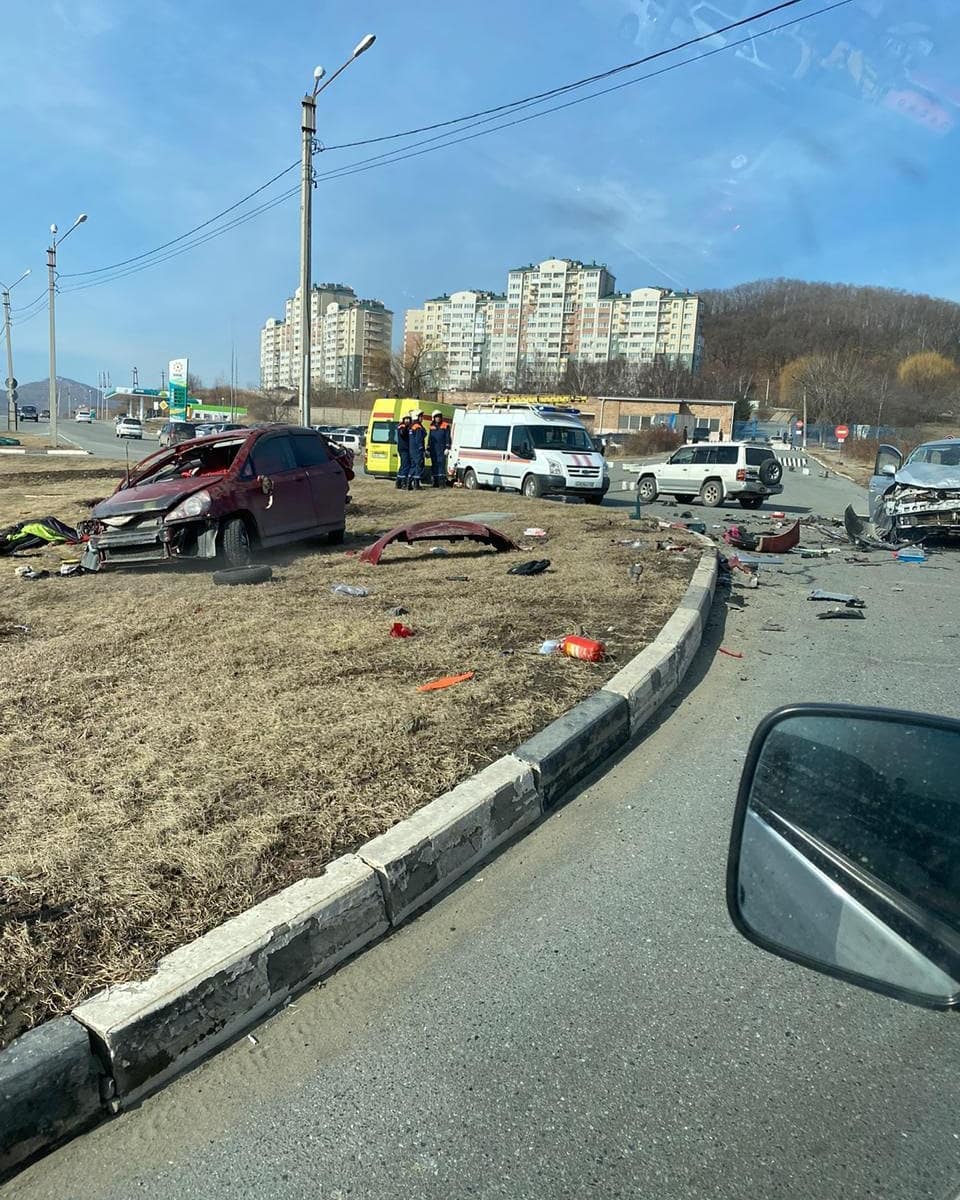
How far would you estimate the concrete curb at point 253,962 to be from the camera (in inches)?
81.2

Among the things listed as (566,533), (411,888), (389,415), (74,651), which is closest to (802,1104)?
(411,888)

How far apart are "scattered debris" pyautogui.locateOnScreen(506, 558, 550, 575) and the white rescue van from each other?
1062cm

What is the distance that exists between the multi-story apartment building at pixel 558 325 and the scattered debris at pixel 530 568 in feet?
352

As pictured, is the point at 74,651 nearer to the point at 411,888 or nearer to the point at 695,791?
the point at 411,888

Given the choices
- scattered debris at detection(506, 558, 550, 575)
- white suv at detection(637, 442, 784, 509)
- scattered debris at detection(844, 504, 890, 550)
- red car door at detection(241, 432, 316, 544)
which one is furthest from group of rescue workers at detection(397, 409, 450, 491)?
scattered debris at detection(506, 558, 550, 575)

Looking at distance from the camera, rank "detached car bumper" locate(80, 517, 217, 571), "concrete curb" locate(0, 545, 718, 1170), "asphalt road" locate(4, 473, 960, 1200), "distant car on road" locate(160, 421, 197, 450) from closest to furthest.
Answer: "asphalt road" locate(4, 473, 960, 1200) < "concrete curb" locate(0, 545, 718, 1170) < "detached car bumper" locate(80, 517, 217, 571) < "distant car on road" locate(160, 421, 197, 450)

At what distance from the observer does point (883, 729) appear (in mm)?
1641

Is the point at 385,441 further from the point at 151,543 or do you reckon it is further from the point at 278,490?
the point at 151,543

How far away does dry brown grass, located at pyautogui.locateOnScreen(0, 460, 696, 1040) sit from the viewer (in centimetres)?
275

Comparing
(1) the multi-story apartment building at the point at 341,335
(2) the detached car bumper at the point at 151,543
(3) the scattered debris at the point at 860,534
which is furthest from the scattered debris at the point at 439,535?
(1) the multi-story apartment building at the point at 341,335

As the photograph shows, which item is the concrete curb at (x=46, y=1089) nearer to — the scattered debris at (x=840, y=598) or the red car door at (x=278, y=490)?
the red car door at (x=278, y=490)

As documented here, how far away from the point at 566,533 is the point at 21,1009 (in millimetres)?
11395

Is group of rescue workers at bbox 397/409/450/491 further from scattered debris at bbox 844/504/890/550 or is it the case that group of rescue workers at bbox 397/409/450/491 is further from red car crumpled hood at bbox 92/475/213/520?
red car crumpled hood at bbox 92/475/213/520

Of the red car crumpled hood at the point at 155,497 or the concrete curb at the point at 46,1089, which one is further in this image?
the red car crumpled hood at the point at 155,497
